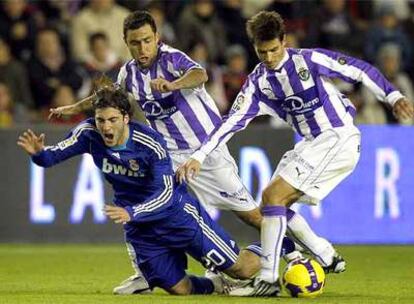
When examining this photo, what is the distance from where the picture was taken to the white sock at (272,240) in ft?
33.4

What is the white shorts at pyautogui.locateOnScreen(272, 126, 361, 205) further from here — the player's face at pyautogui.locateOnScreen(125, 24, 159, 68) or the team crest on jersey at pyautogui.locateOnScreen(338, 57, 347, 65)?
the player's face at pyautogui.locateOnScreen(125, 24, 159, 68)

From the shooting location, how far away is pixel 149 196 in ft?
32.7

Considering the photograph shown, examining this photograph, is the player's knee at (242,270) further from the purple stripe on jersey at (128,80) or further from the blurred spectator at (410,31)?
the blurred spectator at (410,31)

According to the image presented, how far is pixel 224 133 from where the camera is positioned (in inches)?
409

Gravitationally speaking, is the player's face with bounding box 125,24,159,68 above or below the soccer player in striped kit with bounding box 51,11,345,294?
above

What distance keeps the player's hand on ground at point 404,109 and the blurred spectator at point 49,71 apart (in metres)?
7.70

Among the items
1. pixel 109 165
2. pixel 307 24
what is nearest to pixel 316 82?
pixel 109 165

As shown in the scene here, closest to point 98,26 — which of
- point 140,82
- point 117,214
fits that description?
point 140,82

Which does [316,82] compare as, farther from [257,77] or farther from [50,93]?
[50,93]

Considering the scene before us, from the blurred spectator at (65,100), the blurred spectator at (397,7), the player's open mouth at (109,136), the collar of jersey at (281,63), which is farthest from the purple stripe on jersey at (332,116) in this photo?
the blurred spectator at (397,7)

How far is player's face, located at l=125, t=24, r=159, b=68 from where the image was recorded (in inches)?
419

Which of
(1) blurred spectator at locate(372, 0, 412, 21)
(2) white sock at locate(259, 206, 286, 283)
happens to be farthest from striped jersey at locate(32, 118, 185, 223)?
(1) blurred spectator at locate(372, 0, 412, 21)

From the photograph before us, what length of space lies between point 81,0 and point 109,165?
9.15m

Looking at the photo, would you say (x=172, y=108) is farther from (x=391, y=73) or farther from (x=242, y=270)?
(x=391, y=73)
